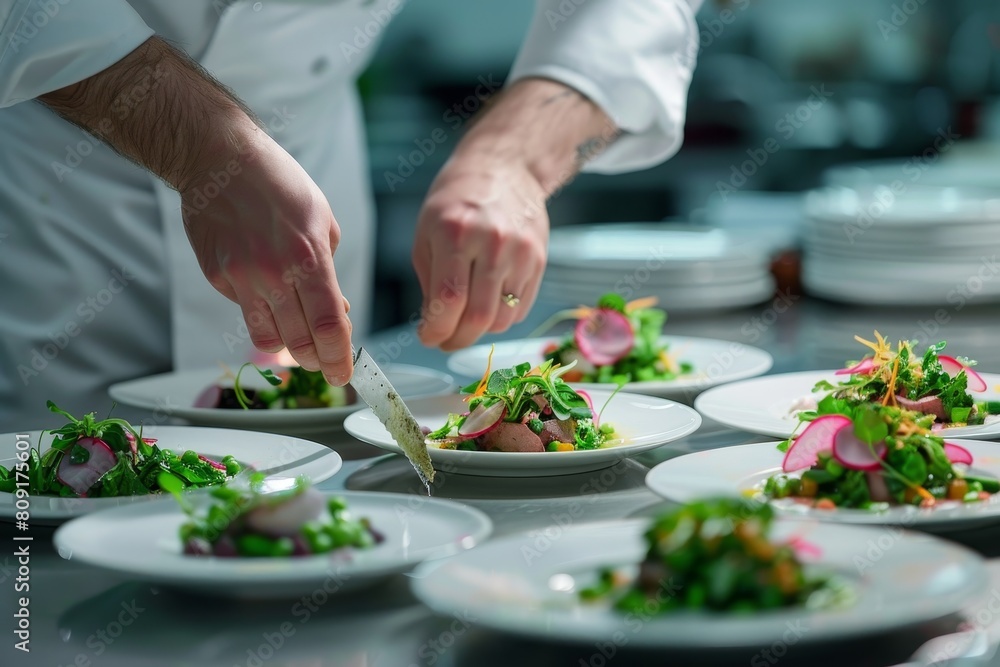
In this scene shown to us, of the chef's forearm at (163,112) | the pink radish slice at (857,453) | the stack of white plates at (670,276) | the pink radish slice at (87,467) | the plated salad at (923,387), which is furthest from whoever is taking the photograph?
the stack of white plates at (670,276)

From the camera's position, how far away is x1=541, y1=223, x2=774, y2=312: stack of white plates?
2773 mm

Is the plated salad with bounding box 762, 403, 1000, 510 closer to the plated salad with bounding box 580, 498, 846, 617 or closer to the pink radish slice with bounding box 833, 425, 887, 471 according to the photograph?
the pink radish slice with bounding box 833, 425, 887, 471

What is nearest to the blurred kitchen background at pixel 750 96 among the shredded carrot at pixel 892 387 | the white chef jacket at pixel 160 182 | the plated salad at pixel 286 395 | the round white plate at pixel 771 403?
the white chef jacket at pixel 160 182

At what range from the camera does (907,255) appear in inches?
106

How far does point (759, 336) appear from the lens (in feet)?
8.21

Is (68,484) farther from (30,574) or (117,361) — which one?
(117,361)

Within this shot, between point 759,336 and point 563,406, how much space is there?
1.09 meters

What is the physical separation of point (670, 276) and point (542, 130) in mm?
755

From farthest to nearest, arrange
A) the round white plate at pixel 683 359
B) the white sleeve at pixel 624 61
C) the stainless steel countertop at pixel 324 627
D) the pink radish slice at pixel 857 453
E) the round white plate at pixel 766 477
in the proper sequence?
the white sleeve at pixel 624 61
the round white plate at pixel 683 359
the pink radish slice at pixel 857 453
the round white plate at pixel 766 477
the stainless steel countertop at pixel 324 627

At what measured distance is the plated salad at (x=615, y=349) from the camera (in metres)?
1.99

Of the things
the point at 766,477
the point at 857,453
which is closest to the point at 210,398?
the point at 766,477

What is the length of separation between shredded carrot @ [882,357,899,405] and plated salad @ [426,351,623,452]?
1.14 ft

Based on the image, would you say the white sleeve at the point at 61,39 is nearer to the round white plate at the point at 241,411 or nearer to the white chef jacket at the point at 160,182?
the round white plate at the point at 241,411

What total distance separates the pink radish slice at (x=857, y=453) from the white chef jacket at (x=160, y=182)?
1200mm
